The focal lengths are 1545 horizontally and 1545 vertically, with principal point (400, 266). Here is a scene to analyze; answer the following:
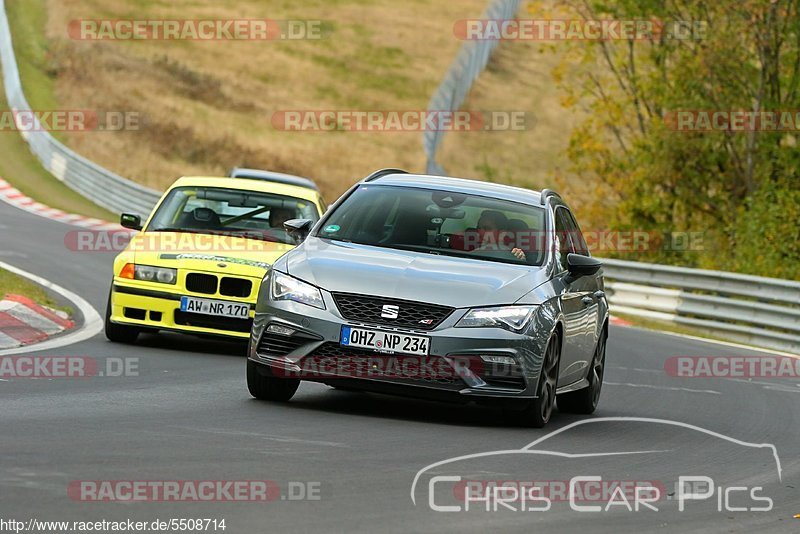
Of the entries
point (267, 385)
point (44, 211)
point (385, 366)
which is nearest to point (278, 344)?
point (267, 385)

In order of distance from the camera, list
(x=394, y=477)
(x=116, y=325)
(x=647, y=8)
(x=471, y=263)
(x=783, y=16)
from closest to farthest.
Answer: (x=394, y=477), (x=471, y=263), (x=116, y=325), (x=783, y=16), (x=647, y=8)

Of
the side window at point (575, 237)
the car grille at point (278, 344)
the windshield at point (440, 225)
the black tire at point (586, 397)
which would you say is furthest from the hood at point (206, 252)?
the car grille at point (278, 344)

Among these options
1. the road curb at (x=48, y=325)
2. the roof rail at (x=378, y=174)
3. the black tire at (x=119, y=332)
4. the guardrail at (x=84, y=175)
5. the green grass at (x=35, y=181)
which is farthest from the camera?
the green grass at (x=35, y=181)

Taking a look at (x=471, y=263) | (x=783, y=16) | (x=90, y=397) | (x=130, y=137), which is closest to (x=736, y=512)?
(x=471, y=263)

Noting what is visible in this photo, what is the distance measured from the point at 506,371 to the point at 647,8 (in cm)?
2395

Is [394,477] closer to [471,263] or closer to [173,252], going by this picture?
[471,263]

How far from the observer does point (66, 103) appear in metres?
49.7

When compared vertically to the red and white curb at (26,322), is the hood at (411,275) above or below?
above

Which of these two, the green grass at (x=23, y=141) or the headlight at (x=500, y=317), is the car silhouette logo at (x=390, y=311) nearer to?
the headlight at (x=500, y=317)

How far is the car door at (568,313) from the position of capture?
10.6m

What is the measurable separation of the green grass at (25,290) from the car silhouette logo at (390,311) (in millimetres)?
6313

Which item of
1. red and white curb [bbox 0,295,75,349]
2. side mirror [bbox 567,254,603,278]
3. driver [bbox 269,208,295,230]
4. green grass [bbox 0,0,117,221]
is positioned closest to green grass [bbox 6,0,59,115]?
green grass [bbox 0,0,117,221]

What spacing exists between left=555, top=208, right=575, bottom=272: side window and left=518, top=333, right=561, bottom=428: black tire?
80 cm

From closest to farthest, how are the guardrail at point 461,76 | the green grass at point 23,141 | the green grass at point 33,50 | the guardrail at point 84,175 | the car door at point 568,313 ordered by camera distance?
the car door at point 568,313 → the guardrail at point 84,175 → the green grass at point 23,141 → the guardrail at point 461,76 → the green grass at point 33,50
